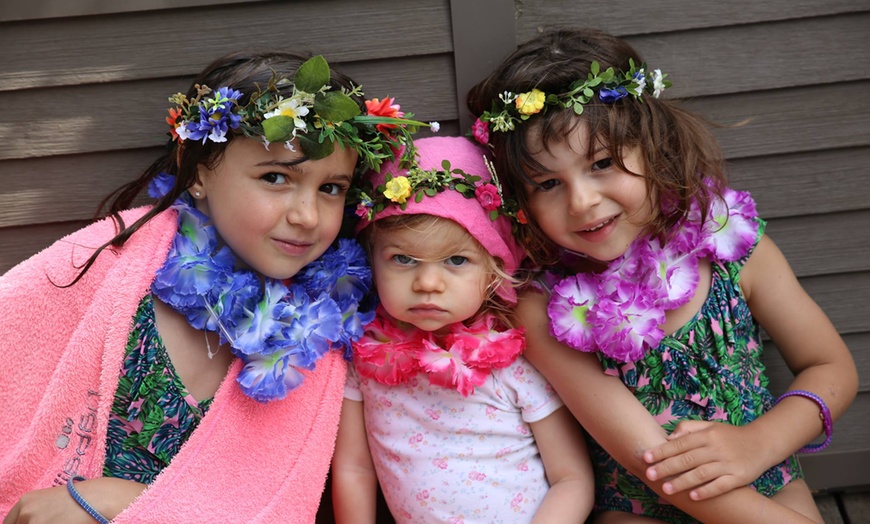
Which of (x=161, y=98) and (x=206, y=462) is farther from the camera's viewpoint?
(x=161, y=98)

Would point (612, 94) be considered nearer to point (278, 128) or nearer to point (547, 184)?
point (547, 184)

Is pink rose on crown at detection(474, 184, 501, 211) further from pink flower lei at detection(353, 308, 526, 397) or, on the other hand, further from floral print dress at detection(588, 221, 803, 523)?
floral print dress at detection(588, 221, 803, 523)

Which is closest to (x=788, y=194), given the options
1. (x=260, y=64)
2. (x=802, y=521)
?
(x=802, y=521)

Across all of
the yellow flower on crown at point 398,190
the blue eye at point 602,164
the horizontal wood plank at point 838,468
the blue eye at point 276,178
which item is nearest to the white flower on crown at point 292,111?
the blue eye at point 276,178

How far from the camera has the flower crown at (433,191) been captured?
6.50ft

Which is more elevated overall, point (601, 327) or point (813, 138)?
point (813, 138)

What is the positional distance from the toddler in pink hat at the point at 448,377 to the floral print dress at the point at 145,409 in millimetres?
469

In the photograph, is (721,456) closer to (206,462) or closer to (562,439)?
(562,439)

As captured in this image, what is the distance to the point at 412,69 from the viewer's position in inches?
88.8

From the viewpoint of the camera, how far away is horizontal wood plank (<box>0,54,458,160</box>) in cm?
→ 221

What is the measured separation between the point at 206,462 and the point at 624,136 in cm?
127

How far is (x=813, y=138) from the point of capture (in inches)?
91.9

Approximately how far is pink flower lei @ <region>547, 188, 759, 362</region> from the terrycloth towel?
2.70 feet

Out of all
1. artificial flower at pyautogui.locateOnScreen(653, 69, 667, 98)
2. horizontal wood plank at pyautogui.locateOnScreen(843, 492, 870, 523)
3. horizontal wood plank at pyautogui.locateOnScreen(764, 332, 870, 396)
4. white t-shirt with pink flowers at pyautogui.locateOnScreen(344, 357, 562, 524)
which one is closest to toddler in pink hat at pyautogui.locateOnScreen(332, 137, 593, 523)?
white t-shirt with pink flowers at pyautogui.locateOnScreen(344, 357, 562, 524)
